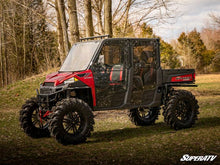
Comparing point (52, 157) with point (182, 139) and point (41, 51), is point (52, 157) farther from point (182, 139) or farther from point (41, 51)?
point (41, 51)

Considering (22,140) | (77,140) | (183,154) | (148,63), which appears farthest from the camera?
(148,63)

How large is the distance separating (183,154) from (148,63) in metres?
2.96

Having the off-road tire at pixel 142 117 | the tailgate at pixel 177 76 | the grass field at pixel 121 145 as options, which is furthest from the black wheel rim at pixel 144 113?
the tailgate at pixel 177 76

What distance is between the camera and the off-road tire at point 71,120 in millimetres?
6355

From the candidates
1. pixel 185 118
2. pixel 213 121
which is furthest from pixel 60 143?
pixel 213 121

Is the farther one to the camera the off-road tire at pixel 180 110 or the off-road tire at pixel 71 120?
the off-road tire at pixel 180 110

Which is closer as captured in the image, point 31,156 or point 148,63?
point 31,156

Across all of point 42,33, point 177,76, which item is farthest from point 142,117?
point 42,33

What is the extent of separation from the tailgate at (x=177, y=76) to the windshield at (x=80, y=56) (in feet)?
6.85

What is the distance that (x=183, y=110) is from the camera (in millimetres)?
8180

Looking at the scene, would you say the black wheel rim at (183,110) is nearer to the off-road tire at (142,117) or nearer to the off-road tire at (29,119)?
the off-road tire at (142,117)

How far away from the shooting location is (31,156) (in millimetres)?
5625

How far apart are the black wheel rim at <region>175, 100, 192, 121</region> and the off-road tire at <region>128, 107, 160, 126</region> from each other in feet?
3.36

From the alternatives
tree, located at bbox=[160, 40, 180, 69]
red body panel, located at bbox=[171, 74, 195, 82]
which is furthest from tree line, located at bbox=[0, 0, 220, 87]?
red body panel, located at bbox=[171, 74, 195, 82]
